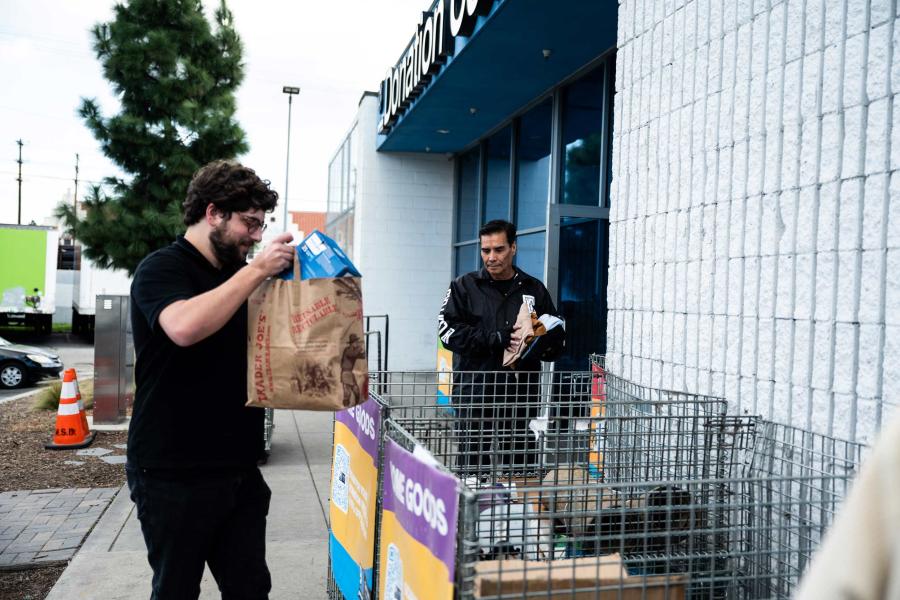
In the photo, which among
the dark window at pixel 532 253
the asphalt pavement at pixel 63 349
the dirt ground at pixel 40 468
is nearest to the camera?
the dirt ground at pixel 40 468

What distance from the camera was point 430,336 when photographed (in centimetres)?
1312

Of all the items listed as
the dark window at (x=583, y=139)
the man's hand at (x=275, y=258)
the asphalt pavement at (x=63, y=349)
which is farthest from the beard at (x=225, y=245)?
the asphalt pavement at (x=63, y=349)

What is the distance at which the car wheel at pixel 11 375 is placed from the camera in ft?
42.0

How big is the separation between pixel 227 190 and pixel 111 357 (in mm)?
7038

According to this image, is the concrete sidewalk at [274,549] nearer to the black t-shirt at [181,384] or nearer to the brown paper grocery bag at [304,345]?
the black t-shirt at [181,384]

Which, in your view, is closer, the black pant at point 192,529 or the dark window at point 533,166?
the black pant at point 192,529

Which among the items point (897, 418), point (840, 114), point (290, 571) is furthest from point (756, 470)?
point (290, 571)

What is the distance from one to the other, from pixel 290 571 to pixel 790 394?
3004mm

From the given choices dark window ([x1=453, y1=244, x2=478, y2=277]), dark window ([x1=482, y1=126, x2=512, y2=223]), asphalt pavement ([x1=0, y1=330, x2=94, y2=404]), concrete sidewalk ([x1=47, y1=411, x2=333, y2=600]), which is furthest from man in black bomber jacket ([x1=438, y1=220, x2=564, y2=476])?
asphalt pavement ([x1=0, y1=330, x2=94, y2=404])

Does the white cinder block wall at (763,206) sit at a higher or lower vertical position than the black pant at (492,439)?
higher

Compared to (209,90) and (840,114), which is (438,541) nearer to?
(840,114)

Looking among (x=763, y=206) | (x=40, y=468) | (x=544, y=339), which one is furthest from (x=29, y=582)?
(x=763, y=206)

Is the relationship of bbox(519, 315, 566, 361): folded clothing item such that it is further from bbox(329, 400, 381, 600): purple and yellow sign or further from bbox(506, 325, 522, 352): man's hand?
bbox(329, 400, 381, 600): purple and yellow sign

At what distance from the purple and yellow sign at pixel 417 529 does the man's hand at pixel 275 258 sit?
0.65m
